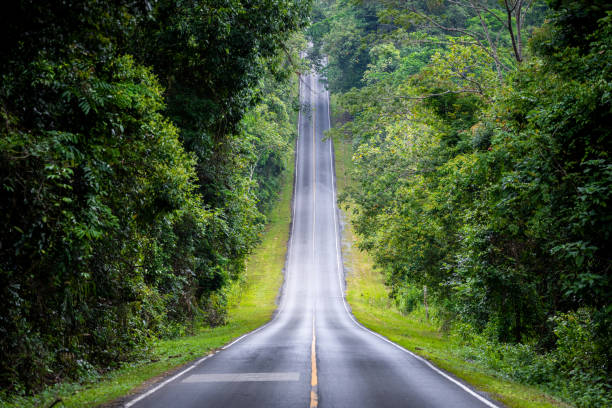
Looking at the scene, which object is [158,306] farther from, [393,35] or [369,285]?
[369,285]

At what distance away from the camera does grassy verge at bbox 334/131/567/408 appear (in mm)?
11080

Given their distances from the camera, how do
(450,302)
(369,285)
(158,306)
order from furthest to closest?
(369,285), (450,302), (158,306)

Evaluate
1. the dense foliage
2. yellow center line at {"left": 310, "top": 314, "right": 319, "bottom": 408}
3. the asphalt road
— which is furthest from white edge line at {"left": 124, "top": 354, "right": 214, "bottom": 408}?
yellow center line at {"left": 310, "top": 314, "right": 319, "bottom": 408}

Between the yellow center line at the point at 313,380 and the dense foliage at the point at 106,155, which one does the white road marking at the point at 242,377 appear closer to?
the yellow center line at the point at 313,380

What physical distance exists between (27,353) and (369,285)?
3936cm

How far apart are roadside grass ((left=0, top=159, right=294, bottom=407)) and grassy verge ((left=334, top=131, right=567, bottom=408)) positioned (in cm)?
709

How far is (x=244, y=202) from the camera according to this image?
24.9m

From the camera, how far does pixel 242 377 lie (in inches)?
456

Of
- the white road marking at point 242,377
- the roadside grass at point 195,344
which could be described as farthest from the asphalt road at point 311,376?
the roadside grass at point 195,344

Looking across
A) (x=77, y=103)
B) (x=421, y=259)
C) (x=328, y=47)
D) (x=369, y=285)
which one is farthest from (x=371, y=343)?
(x=328, y=47)

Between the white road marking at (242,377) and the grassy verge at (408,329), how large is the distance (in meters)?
4.39

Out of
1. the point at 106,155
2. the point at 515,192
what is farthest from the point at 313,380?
the point at 106,155

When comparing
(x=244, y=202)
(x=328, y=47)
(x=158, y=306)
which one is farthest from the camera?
(x=328, y=47)

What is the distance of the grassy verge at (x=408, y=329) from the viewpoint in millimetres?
11080
